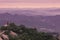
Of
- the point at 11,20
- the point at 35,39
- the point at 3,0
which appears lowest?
the point at 35,39

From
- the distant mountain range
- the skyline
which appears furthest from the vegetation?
the skyline

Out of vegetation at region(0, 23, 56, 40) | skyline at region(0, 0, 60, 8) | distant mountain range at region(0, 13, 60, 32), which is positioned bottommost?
vegetation at region(0, 23, 56, 40)

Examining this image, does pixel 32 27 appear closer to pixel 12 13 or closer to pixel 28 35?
pixel 28 35

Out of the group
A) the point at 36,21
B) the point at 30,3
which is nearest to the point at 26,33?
the point at 36,21

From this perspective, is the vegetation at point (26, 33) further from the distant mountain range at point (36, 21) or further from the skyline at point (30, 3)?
the skyline at point (30, 3)

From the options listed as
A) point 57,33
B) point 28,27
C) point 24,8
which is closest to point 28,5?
point 24,8

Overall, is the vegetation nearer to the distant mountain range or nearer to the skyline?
the distant mountain range

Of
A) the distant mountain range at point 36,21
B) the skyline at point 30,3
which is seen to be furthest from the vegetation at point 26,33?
the skyline at point 30,3

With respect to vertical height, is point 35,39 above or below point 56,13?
below
